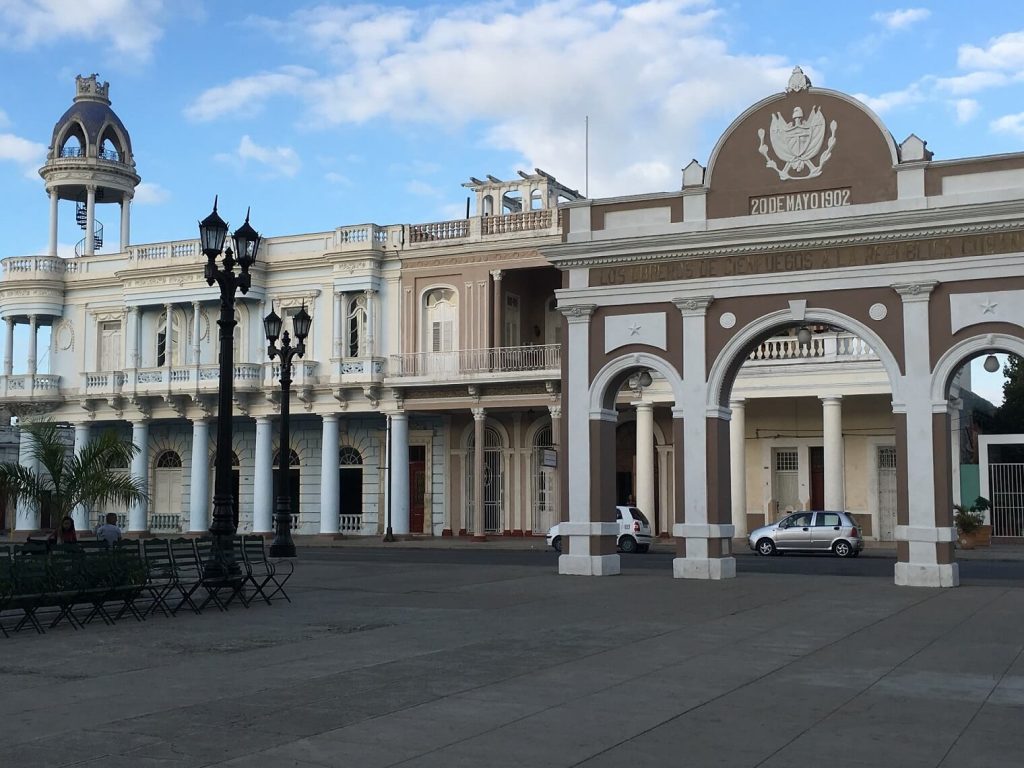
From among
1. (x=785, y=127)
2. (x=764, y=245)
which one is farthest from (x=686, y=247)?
(x=785, y=127)

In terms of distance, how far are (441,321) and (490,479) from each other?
574 cm

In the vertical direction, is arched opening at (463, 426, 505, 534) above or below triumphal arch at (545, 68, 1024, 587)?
below

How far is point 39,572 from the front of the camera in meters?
13.5

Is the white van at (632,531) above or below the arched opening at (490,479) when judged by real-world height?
below

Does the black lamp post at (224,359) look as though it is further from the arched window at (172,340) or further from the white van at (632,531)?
the arched window at (172,340)

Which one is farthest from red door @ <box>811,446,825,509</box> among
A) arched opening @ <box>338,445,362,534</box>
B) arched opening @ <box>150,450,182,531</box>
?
arched opening @ <box>150,450,182,531</box>

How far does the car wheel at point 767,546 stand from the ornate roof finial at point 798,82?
1421 cm

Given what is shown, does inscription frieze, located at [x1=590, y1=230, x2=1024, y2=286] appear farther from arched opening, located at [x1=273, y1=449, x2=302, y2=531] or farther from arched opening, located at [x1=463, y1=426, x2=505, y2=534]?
arched opening, located at [x1=273, y1=449, x2=302, y2=531]

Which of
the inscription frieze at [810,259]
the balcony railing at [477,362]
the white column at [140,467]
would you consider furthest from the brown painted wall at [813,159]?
the white column at [140,467]

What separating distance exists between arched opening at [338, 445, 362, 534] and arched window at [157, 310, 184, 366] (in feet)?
23.2

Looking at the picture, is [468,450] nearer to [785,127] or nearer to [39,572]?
[785,127]

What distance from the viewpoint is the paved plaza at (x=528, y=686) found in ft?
23.8

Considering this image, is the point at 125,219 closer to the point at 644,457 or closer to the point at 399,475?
the point at 399,475

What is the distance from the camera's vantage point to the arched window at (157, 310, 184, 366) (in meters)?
43.8
